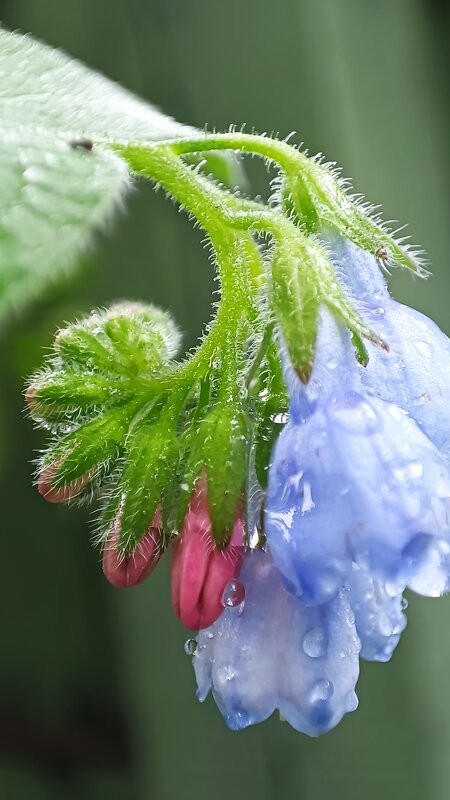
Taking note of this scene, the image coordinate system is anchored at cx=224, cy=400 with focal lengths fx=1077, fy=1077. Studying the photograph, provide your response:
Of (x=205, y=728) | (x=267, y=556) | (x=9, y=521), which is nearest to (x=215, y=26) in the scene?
(x=9, y=521)

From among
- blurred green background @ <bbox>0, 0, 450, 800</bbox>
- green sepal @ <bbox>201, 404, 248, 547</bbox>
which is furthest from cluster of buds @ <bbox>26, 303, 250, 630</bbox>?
blurred green background @ <bbox>0, 0, 450, 800</bbox>

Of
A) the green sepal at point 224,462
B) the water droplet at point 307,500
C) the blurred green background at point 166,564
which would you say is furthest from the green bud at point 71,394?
the blurred green background at point 166,564

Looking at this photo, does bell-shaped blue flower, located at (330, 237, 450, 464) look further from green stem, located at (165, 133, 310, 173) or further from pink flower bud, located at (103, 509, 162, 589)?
pink flower bud, located at (103, 509, 162, 589)

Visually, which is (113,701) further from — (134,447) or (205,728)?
(134,447)

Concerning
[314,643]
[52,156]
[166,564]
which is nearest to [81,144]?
[52,156]

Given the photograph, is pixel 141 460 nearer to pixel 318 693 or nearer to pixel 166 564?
pixel 318 693

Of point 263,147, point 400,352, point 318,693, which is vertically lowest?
point 318,693
